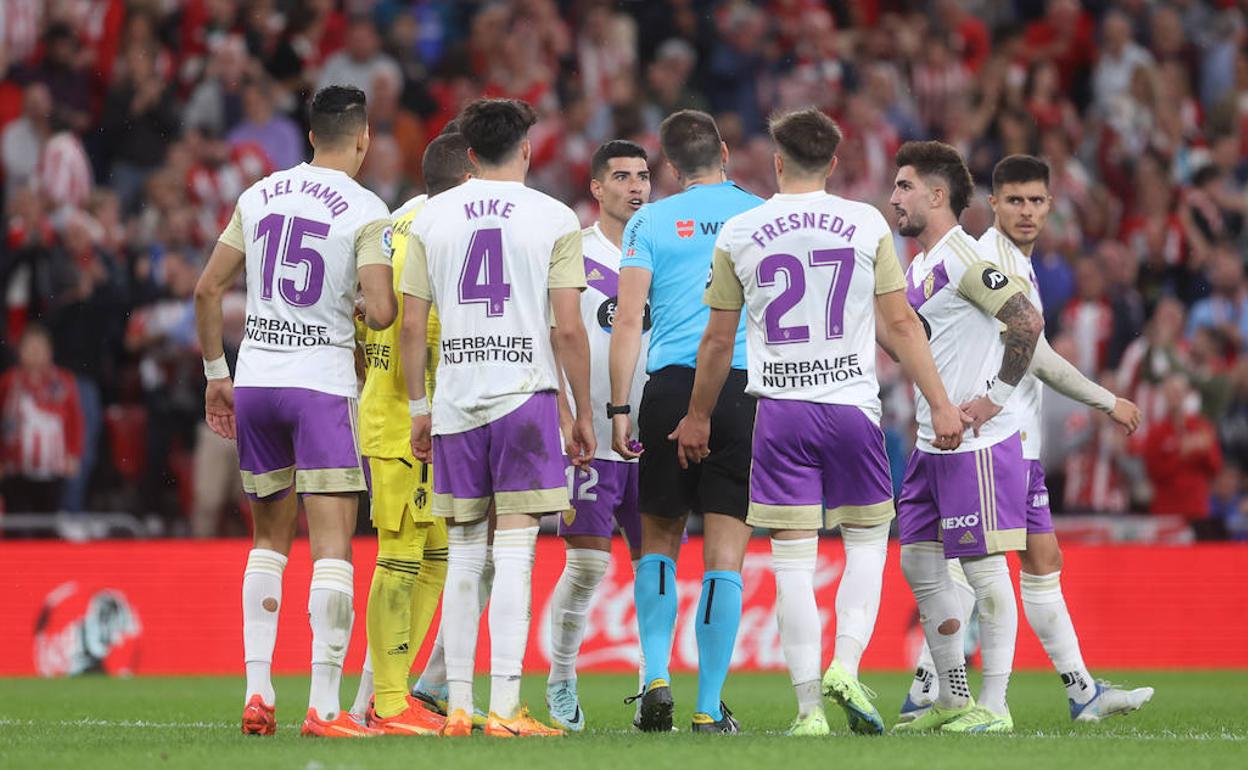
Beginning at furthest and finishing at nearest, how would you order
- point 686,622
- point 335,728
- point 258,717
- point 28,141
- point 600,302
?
point 28,141 → point 686,622 → point 600,302 → point 258,717 → point 335,728

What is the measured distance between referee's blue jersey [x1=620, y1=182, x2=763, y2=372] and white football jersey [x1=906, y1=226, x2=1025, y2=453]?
0.93m

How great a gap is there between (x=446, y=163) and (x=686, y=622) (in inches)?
248

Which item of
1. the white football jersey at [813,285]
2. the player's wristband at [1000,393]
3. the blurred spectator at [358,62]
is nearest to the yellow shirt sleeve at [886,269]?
the white football jersey at [813,285]

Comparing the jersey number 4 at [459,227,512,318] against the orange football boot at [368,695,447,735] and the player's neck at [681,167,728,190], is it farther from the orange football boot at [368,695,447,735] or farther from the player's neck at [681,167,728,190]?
the orange football boot at [368,695,447,735]

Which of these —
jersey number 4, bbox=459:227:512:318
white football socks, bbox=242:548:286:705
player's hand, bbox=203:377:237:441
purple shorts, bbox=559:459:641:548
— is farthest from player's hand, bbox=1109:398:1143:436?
player's hand, bbox=203:377:237:441

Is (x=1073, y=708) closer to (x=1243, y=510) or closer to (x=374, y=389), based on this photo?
(x=374, y=389)

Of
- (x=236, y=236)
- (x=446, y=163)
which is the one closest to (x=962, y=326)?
(x=446, y=163)

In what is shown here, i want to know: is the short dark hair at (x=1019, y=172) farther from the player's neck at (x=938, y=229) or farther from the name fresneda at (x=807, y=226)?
the name fresneda at (x=807, y=226)

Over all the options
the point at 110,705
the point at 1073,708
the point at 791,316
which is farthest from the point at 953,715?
the point at 110,705

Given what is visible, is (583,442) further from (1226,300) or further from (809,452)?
A: (1226,300)

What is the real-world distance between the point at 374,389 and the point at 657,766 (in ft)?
9.80

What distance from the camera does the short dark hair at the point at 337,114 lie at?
8812 millimetres

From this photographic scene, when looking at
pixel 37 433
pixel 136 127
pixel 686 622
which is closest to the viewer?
pixel 686 622

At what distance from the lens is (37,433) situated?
16016 millimetres
